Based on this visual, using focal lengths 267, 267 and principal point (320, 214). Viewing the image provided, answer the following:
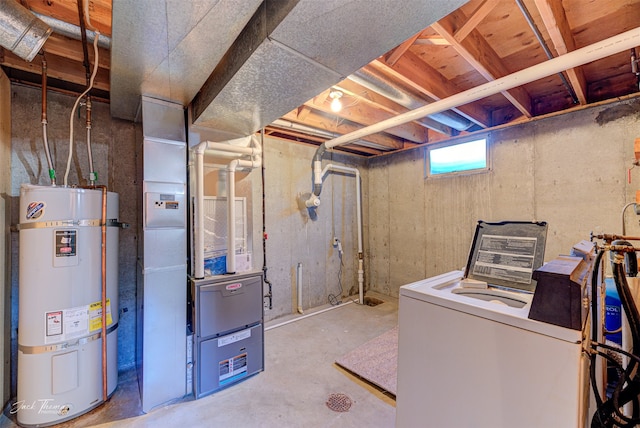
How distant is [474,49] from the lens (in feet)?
6.08

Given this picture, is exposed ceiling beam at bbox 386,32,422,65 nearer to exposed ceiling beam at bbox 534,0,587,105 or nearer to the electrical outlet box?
exposed ceiling beam at bbox 534,0,587,105

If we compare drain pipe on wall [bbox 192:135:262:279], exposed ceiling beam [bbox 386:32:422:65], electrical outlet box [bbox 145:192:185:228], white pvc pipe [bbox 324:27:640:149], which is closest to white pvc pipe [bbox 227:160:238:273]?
drain pipe on wall [bbox 192:135:262:279]

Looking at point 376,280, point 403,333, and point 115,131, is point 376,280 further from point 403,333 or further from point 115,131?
point 115,131

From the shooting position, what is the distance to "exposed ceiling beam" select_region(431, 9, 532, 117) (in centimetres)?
A: 158

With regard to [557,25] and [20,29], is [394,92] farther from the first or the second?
[20,29]

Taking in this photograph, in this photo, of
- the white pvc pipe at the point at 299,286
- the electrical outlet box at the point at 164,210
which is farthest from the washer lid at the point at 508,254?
the white pvc pipe at the point at 299,286

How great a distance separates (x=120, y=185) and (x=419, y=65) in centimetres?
284

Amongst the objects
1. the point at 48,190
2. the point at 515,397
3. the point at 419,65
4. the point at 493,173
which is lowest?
the point at 515,397

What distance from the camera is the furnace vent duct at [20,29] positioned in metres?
1.26

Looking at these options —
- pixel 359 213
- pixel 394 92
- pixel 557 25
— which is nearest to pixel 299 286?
pixel 359 213

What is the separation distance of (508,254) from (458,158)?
260 centimetres

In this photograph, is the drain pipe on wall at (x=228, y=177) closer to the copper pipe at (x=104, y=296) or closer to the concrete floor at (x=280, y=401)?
the copper pipe at (x=104, y=296)

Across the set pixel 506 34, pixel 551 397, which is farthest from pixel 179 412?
pixel 506 34

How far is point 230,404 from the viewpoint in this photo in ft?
6.42
